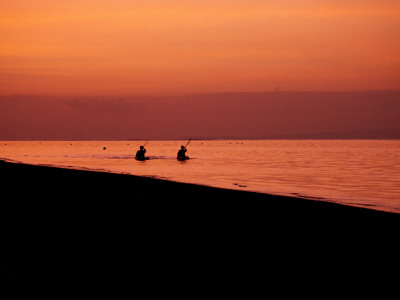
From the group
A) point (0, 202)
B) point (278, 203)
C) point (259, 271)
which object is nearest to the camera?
point (259, 271)

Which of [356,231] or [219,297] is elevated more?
[356,231]

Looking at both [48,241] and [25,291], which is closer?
[25,291]

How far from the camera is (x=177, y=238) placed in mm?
9680

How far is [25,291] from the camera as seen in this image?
19.3 feet

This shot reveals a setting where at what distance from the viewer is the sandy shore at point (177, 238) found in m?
7.26

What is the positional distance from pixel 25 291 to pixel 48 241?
10.8 feet

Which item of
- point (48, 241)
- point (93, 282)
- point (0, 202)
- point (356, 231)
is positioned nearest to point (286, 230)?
point (356, 231)

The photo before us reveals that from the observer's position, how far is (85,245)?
888 centimetres

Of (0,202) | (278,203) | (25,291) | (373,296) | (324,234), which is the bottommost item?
(25,291)

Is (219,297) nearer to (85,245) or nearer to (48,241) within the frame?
(85,245)

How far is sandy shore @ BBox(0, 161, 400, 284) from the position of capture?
23.8ft

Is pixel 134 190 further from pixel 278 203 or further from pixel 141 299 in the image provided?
→ pixel 141 299

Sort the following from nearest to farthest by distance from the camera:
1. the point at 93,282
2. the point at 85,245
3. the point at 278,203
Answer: the point at 93,282, the point at 85,245, the point at 278,203

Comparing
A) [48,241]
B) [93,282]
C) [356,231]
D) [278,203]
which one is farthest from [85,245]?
[278,203]
